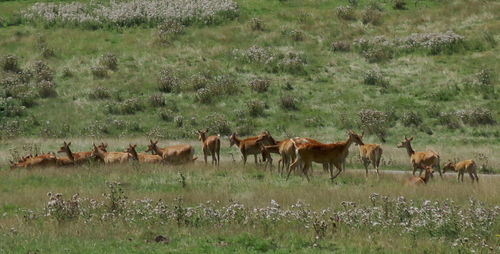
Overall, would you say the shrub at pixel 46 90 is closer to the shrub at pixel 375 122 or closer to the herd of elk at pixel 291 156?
the herd of elk at pixel 291 156

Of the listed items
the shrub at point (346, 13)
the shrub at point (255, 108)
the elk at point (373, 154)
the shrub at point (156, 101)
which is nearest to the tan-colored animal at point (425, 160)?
the elk at point (373, 154)

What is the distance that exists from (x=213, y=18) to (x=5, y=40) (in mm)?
16924

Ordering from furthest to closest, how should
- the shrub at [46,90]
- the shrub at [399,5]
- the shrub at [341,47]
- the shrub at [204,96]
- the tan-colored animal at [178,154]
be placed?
the shrub at [399,5], the shrub at [341,47], the shrub at [46,90], the shrub at [204,96], the tan-colored animal at [178,154]

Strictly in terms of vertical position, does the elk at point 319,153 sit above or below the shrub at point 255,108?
above

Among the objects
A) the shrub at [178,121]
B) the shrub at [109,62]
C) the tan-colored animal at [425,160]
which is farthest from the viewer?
the shrub at [109,62]

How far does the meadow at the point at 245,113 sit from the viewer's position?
14188 millimetres

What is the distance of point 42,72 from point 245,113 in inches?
611

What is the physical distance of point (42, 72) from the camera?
44531 mm

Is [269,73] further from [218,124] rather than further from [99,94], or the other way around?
[99,94]

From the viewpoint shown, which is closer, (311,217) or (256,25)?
(311,217)

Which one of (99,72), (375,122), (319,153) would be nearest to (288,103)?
(375,122)

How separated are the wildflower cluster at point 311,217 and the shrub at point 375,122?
809 inches

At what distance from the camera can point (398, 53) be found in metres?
46.9

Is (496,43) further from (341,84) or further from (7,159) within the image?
(7,159)
